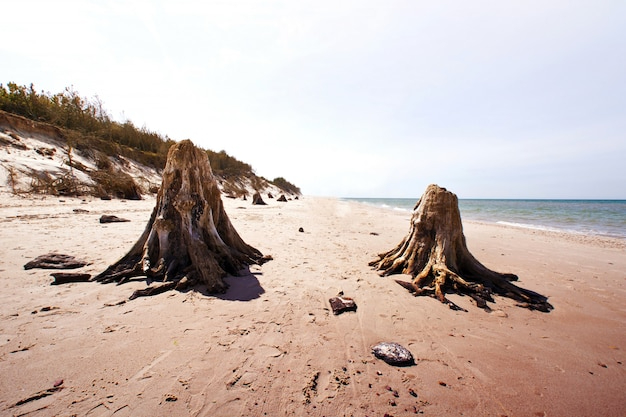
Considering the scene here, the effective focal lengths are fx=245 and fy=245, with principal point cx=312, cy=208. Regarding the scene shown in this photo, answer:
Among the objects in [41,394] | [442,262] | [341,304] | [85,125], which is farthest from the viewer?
[85,125]

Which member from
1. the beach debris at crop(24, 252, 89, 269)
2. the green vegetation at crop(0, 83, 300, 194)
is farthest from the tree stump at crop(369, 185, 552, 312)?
the green vegetation at crop(0, 83, 300, 194)

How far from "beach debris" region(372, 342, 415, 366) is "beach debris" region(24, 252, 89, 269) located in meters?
5.60

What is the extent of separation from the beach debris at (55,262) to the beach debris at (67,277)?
0.57 meters

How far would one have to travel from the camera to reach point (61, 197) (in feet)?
41.2

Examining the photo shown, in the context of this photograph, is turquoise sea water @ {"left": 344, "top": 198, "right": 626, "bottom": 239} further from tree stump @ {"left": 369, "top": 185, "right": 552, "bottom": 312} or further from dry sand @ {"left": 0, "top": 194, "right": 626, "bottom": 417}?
dry sand @ {"left": 0, "top": 194, "right": 626, "bottom": 417}

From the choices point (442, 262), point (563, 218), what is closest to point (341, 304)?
point (442, 262)

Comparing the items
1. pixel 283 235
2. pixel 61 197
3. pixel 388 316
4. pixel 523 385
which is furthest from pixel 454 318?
pixel 61 197

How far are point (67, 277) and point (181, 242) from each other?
1729 millimetres

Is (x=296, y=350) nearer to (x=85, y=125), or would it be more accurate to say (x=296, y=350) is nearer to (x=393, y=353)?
(x=393, y=353)

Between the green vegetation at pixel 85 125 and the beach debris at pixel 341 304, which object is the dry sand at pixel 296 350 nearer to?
the beach debris at pixel 341 304

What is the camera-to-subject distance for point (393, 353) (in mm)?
2621

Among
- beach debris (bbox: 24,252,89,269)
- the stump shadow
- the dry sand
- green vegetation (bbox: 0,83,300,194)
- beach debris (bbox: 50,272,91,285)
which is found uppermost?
green vegetation (bbox: 0,83,300,194)

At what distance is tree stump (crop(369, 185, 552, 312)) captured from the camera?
14.2 ft

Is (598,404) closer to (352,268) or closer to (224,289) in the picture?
(352,268)
